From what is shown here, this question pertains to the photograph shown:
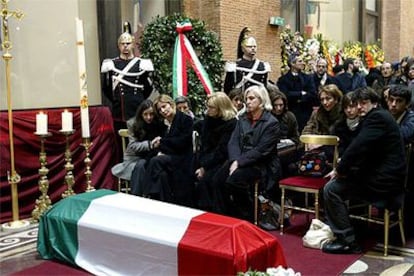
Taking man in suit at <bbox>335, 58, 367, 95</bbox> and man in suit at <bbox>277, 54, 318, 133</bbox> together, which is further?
man in suit at <bbox>335, 58, 367, 95</bbox>

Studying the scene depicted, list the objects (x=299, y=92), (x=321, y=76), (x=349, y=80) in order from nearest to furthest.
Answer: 1. (x=299, y=92)
2. (x=349, y=80)
3. (x=321, y=76)

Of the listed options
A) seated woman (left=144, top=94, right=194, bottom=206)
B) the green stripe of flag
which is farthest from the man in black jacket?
the green stripe of flag

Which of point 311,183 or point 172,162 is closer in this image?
point 311,183

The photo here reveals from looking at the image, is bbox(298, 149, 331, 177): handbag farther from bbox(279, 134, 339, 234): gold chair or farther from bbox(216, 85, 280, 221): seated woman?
bbox(216, 85, 280, 221): seated woman

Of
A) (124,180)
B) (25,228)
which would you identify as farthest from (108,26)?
(25,228)

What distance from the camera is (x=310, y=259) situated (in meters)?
3.77

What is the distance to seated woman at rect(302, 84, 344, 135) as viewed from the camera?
4887 millimetres

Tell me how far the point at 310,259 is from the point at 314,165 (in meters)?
1.00

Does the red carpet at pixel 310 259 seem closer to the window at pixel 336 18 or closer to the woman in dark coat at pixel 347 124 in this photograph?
the woman in dark coat at pixel 347 124

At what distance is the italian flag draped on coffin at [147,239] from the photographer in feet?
9.59

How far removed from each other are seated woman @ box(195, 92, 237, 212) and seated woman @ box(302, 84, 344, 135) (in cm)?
86

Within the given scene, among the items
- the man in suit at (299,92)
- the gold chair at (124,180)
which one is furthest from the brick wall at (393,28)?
the gold chair at (124,180)

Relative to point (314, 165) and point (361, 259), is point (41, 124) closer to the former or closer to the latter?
point (314, 165)

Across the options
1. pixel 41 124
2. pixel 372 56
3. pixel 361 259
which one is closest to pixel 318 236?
pixel 361 259
